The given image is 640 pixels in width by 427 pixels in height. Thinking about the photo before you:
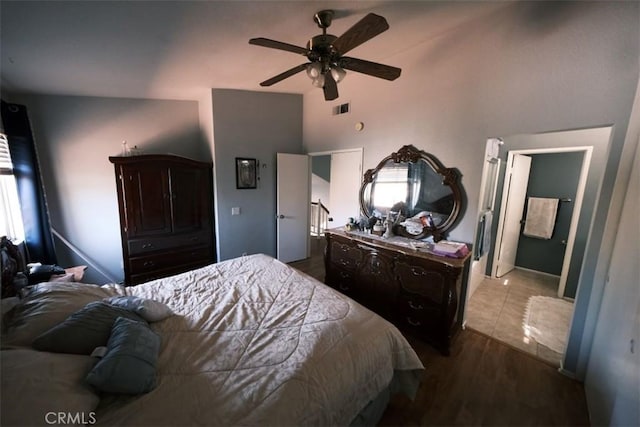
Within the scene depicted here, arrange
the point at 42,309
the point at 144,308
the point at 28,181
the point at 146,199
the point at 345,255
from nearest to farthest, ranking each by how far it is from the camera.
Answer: the point at 42,309 < the point at 144,308 < the point at 28,181 < the point at 345,255 < the point at 146,199

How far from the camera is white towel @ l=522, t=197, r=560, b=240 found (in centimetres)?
367

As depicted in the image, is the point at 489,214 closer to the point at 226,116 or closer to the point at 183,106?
the point at 226,116

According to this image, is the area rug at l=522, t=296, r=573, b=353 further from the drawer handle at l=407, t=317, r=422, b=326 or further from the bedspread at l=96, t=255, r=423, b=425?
the bedspread at l=96, t=255, r=423, b=425

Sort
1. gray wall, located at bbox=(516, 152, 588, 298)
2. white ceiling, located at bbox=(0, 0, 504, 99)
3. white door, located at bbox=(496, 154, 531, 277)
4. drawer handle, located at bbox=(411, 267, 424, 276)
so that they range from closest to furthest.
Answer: white ceiling, located at bbox=(0, 0, 504, 99) < drawer handle, located at bbox=(411, 267, 424, 276) < white door, located at bbox=(496, 154, 531, 277) < gray wall, located at bbox=(516, 152, 588, 298)

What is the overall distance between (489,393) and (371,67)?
8.32ft

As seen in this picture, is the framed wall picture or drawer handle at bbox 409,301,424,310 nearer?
drawer handle at bbox 409,301,424,310

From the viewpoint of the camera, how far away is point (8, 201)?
8.24 feet

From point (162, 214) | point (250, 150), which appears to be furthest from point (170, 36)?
point (162, 214)

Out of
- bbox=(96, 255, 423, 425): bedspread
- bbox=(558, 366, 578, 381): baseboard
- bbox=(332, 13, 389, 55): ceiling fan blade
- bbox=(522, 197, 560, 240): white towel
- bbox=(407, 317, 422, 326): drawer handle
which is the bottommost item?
bbox=(558, 366, 578, 381): baseboard

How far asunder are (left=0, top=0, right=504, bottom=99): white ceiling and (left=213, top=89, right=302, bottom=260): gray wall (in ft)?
2.03

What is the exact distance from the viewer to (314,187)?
21.4 feet

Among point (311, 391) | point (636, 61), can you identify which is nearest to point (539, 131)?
point (636, 61)

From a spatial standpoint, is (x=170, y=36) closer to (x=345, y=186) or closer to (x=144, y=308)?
(x=144, y=308)

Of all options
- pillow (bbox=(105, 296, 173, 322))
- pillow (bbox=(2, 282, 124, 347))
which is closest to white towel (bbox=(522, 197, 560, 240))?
pillow (bbox=(105, 296, 173, 322))
